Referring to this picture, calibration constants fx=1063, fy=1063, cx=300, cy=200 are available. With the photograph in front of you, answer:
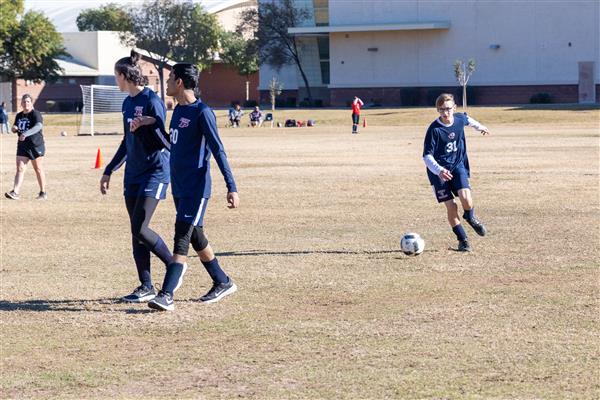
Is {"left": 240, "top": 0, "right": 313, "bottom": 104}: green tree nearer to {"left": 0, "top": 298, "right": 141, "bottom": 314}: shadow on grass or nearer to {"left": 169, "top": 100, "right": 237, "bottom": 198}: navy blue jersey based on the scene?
{"left": 0, "top": 298, "right": 141, "bottom": 314}: shadow on grass

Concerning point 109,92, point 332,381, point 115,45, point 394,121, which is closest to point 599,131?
point 394,121

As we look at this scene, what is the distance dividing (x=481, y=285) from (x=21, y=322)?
4.39m

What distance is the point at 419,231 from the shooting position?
14.8m

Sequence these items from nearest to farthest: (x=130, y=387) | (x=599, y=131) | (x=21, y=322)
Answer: (x=130, y=387), (x=21, y=322), (x=599, y=131)

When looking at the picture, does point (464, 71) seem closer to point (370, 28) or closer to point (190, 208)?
point (370, 28)

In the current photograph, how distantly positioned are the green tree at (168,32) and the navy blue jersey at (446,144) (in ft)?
265

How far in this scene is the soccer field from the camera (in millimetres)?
7080

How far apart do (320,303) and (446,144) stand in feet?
11.8

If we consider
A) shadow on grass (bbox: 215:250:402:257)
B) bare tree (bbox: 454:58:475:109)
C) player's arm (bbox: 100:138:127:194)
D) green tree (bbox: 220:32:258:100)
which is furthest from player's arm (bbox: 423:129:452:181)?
green tree (bbox: 220:32:258:100)

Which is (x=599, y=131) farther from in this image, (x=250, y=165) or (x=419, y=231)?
(x=419, y=231)

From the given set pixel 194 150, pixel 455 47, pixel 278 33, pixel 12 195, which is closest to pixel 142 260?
pixel 194 150

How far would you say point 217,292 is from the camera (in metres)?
9.78

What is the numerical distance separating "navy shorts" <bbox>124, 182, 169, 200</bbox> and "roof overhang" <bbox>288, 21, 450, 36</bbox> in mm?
73429

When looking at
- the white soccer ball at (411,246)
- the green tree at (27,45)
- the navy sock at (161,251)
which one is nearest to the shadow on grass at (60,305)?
the navy sock at (161,251)
